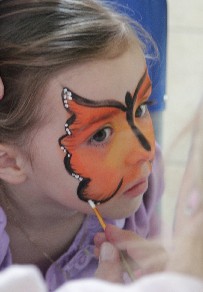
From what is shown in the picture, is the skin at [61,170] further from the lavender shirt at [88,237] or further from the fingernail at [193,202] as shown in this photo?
the fingernail at [193,202]

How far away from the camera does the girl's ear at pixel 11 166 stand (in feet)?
1.62

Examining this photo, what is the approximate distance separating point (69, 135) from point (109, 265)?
0.35ft

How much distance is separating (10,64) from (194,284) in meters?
0.24

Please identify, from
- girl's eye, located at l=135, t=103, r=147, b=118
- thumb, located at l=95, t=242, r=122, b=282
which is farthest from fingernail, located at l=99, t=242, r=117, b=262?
girl's eye, located at l=135, t=103, r=147, b=118

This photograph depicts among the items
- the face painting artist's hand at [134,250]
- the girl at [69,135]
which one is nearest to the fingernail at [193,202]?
the face painting artist's hand at [134,250]

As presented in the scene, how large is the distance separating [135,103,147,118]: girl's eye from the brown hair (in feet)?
0.18

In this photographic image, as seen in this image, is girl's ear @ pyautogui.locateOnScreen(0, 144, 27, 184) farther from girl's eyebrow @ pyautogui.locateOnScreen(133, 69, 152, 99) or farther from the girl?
girl's eyebrow @ pyautogui.locateOnScreen(133, 69, 152, 99)

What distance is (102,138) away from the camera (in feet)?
1.61

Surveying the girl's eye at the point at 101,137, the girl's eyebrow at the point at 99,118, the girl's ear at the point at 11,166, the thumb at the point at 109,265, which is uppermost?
the girl's eyebrow at the point at 99,118

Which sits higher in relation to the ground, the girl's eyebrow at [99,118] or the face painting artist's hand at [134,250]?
the girl's eyebrow at [99,118]

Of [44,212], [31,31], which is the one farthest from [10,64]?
[44,212]

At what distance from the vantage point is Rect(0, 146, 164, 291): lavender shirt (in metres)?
0.50

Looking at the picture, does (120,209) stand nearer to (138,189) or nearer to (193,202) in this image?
(138,189)

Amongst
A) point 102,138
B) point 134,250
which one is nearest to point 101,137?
point 102,138
